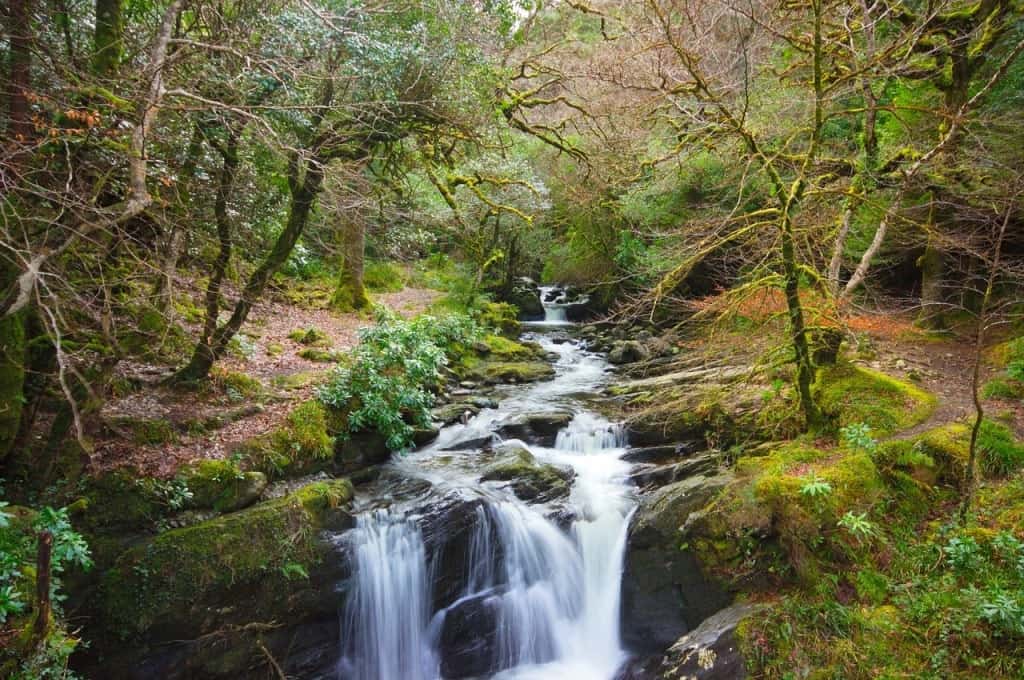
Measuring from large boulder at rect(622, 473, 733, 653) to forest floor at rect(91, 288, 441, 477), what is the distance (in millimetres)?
4828

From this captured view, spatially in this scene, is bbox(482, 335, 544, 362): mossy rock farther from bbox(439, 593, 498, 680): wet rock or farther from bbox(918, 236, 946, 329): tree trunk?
bbox(918, 236, 946, 329): tree trunk

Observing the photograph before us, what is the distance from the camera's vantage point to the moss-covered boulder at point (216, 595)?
483cm

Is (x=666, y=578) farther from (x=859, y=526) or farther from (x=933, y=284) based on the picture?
(x=933, y=284)

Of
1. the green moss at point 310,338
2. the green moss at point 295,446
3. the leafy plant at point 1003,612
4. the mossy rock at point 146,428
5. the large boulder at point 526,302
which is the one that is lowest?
the leafy plant at point 1003,612

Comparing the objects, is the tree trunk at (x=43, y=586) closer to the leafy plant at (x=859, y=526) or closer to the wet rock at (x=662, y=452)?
the leafy plant at (x=859, y=526)

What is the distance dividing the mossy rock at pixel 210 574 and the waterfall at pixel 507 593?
0.77m

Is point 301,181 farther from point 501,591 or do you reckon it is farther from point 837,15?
point 837,15

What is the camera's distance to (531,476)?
7738mm

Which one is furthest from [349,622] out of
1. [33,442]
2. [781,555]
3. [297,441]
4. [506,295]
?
[506,295]

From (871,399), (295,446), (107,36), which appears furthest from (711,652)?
(107,36)

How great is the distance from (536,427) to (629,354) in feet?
19.6

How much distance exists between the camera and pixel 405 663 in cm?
607

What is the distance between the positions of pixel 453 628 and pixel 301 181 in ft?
18.2

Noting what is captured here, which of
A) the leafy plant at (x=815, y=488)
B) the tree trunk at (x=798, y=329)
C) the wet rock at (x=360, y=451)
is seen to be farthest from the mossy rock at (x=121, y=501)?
the tree trunk at (x=798, y=329)
